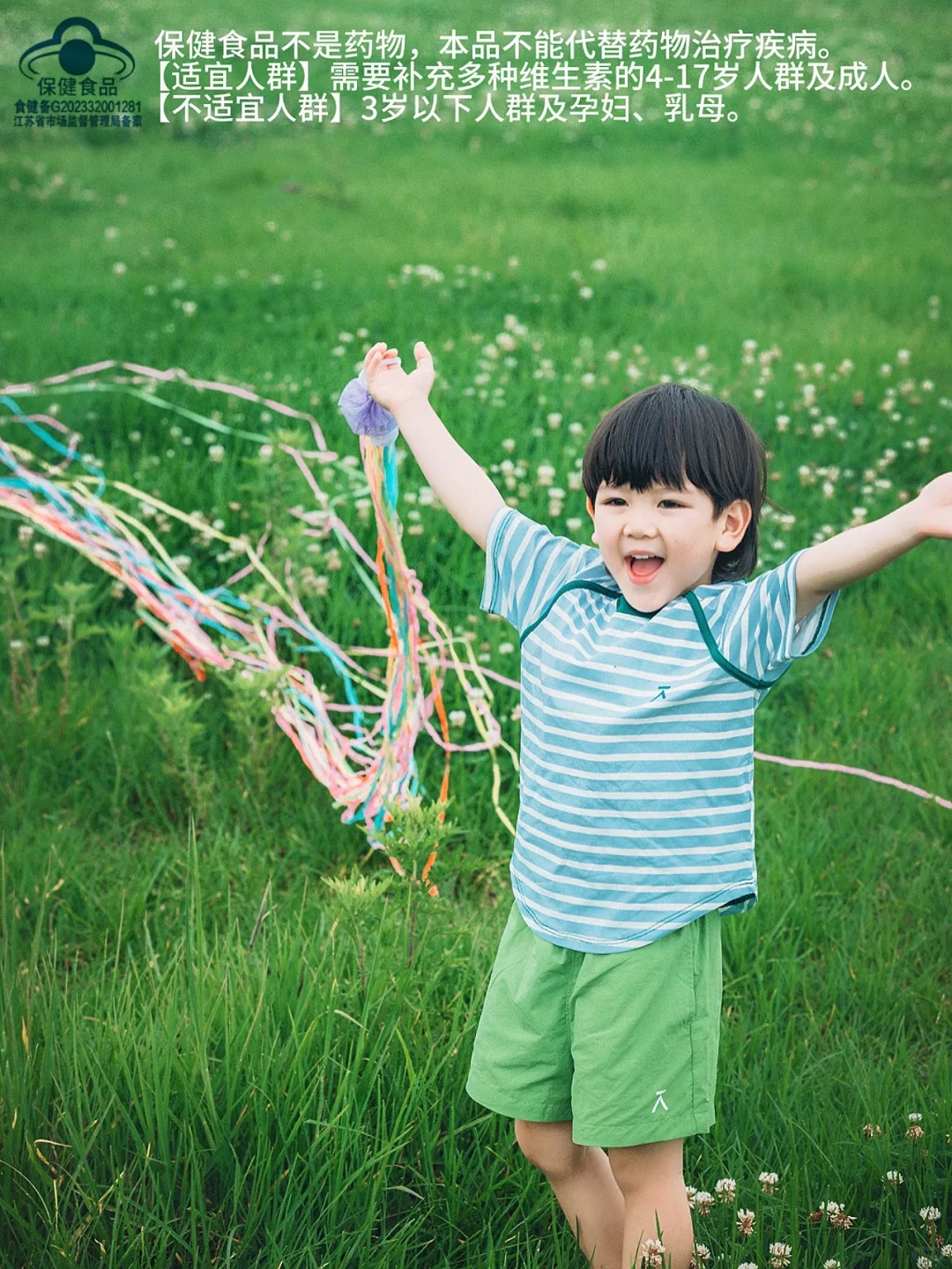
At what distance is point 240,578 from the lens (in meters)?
4.57

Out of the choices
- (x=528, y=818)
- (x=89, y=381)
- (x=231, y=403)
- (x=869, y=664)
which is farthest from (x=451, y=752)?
(x=89, y=381)

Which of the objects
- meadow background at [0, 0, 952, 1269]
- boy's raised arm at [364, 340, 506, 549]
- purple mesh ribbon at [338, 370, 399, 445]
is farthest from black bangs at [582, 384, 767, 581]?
meadow background at [0, 0, 952, 1269]

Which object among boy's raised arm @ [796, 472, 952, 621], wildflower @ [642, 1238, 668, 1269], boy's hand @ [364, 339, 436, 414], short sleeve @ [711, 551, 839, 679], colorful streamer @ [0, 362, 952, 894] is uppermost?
boy's hand @ [364, 339, 436, 414]

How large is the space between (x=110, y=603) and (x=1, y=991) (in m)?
2.10

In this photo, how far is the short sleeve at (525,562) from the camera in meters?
2.41

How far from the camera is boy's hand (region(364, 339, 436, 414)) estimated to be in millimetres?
2562

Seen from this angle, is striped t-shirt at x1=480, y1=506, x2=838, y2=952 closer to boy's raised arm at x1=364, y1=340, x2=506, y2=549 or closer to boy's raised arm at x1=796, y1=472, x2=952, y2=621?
boy's raised arm at x1=796, y1=472, x2=952, y2=621

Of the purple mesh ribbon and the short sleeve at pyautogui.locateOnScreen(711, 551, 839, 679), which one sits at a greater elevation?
the purple mesh ribbon

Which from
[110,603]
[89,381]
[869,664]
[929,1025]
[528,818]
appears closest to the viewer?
[528,818]

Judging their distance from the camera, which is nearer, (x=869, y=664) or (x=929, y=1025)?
(x=929, y=1025)

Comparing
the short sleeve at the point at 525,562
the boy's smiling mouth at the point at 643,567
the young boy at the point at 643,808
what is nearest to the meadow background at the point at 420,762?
the young boy at the point at 643,808

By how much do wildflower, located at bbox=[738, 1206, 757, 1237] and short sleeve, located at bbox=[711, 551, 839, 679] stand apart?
36.1 inches

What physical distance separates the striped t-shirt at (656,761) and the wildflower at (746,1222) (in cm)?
55

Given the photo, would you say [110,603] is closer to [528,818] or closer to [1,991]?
[1,991]
